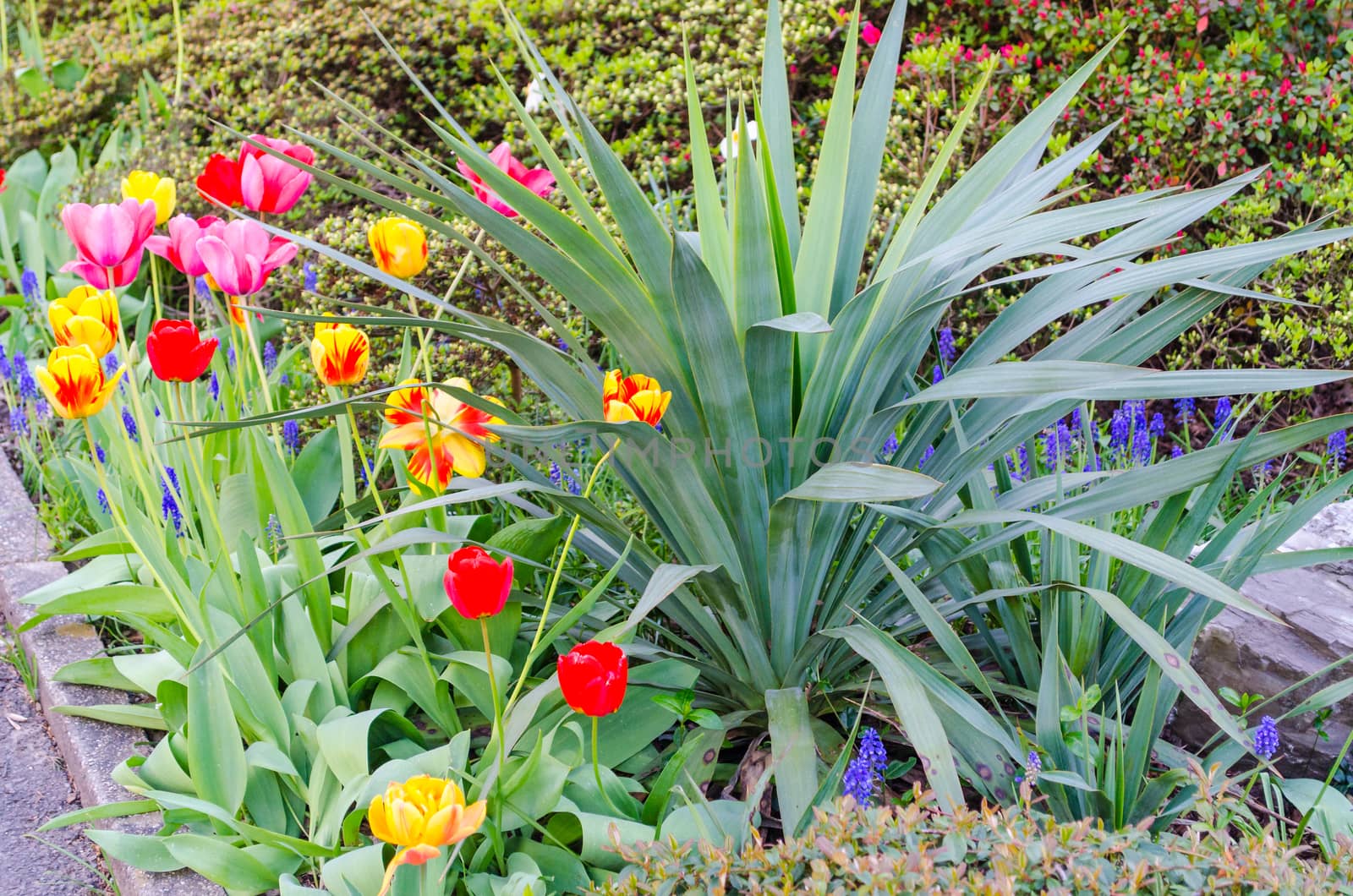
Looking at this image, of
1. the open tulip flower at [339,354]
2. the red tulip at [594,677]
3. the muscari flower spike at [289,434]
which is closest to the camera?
the red tulip at [594,677]

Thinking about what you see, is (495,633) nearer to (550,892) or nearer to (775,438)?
(550,892)

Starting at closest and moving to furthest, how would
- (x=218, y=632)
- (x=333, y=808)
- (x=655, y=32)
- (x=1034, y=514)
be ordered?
A: (x=1034, y=514), (x=333, y=808), (x=218, y=632), (x=655, y=32)

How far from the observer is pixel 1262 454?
1.78 m

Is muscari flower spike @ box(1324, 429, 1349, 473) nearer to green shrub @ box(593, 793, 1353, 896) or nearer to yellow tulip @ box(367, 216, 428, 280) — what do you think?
green shrub @ box(593, 793, 1353, 896)

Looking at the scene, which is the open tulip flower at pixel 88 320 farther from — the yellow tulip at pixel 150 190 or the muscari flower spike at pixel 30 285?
the muscari flower spike at pixel 30 285

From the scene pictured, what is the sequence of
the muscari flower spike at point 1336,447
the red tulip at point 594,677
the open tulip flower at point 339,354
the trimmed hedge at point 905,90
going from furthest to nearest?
the trimmed hedge at point 905,90 → the muscari flower spike at point 1336,447 → the open tulip flower at point 339,354 → the red tulip at point 594,677

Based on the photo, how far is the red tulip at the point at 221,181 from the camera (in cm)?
206

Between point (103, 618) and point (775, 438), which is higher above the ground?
point (775, 438)

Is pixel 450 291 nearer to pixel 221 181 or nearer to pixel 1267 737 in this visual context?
pixel 221 181

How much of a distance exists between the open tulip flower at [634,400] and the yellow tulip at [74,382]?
76cm

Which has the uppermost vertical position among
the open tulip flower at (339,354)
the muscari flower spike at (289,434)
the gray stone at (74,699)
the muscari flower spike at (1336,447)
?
the open tulip flower at (339,354)

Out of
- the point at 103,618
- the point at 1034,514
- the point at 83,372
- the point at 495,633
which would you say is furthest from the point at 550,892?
the point at 103,618

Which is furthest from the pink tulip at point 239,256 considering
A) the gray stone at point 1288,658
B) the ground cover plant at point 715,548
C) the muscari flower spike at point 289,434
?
the gray stone at point 1288,658

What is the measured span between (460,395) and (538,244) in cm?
25
